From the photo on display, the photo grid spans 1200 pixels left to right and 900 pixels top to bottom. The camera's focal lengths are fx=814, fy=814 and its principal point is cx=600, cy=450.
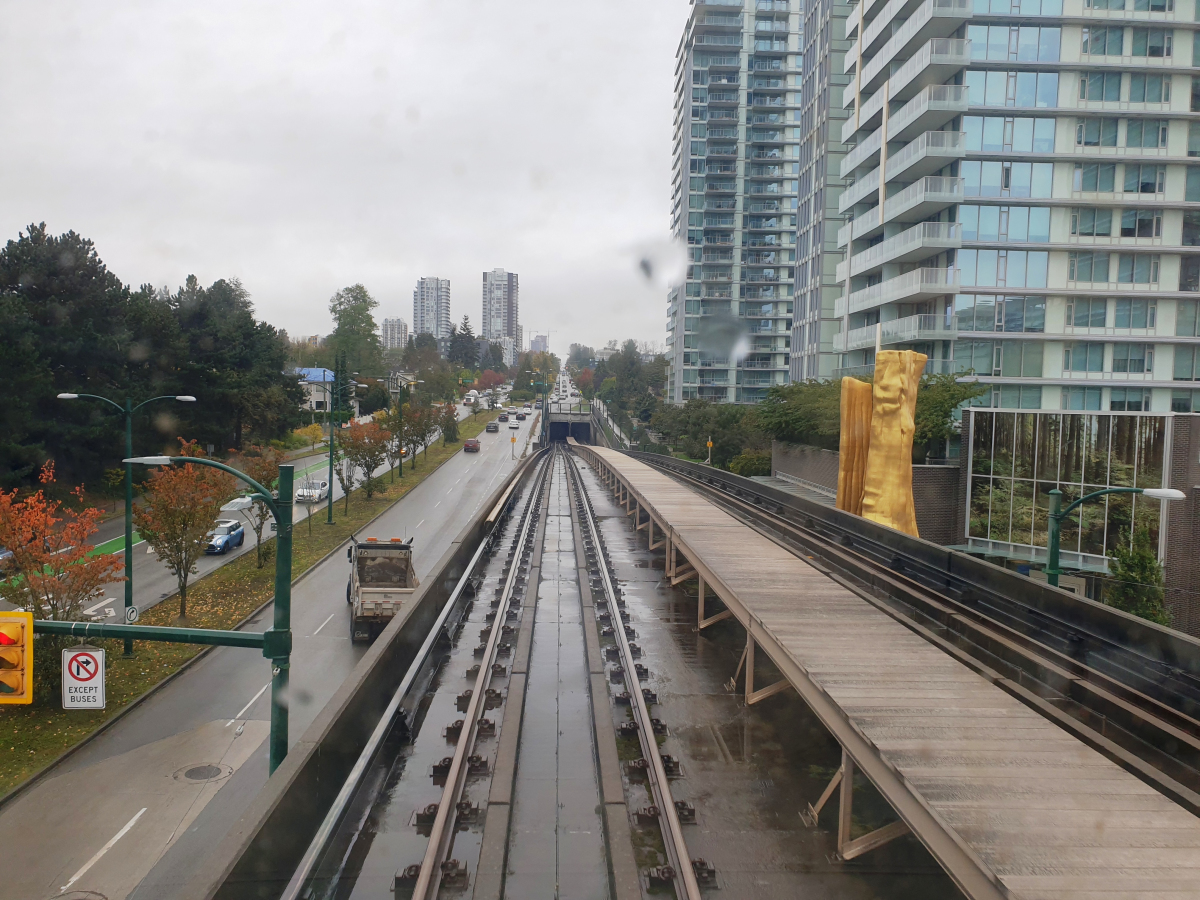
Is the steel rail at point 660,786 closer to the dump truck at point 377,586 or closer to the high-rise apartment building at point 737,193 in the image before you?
the dump truck at point 377,586

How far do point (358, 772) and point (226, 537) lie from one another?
26037 mm

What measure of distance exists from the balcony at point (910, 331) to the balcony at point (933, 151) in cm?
697

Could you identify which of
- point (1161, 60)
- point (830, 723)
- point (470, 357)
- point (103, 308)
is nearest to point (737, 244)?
point (1161, 60)

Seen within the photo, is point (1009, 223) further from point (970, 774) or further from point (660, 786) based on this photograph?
point (970, 774)

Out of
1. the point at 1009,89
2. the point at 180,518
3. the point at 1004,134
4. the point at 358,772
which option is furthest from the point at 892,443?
the point at 1009,89

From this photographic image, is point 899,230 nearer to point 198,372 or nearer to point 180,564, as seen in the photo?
point 180,564

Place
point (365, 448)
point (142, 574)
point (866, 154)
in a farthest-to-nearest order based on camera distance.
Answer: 1. point (866, 154)
2. point (365, 448)
3. point (142, 574)

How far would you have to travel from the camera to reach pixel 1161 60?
117 ft

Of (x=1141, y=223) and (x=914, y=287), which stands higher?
(x=1141, y=223)

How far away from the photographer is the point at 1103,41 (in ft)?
117

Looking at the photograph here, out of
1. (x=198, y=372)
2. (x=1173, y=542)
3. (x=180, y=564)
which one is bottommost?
(x=180, y=564)

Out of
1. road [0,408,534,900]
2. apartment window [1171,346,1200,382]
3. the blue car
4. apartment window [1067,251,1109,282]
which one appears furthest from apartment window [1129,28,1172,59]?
the blue car

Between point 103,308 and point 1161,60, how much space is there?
4950 centimetres

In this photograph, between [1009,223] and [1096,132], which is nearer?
[1096,132]
